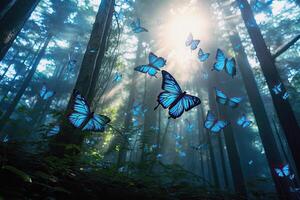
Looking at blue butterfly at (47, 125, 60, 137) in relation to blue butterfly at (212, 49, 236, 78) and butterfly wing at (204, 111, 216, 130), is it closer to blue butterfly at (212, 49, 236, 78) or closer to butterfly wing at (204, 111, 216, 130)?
blue butterfly at (212, 49, 236, 78)

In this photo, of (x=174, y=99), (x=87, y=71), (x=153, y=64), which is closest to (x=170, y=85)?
(x=174, y=99)

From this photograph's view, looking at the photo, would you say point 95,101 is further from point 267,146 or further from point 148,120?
point 148,120

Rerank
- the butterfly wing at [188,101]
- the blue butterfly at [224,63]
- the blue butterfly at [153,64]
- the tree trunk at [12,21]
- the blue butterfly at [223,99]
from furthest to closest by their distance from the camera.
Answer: the blue butterfly at [223,99], the blue butterfly at [153,64], the blue butterfly at [224,63], the tree trunk at [12,21], the butterfly wing at [188,101]

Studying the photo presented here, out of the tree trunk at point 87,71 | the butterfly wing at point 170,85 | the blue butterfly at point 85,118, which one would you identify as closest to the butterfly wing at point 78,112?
the blue butterfly at point 85,118

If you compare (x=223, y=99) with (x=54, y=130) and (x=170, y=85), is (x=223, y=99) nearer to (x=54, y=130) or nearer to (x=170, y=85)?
(x=170, y=85)

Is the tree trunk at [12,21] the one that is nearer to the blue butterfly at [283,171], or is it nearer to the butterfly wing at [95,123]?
the butterfly wing at [95,123]

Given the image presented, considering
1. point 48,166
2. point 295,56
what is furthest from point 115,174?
point 295,56
